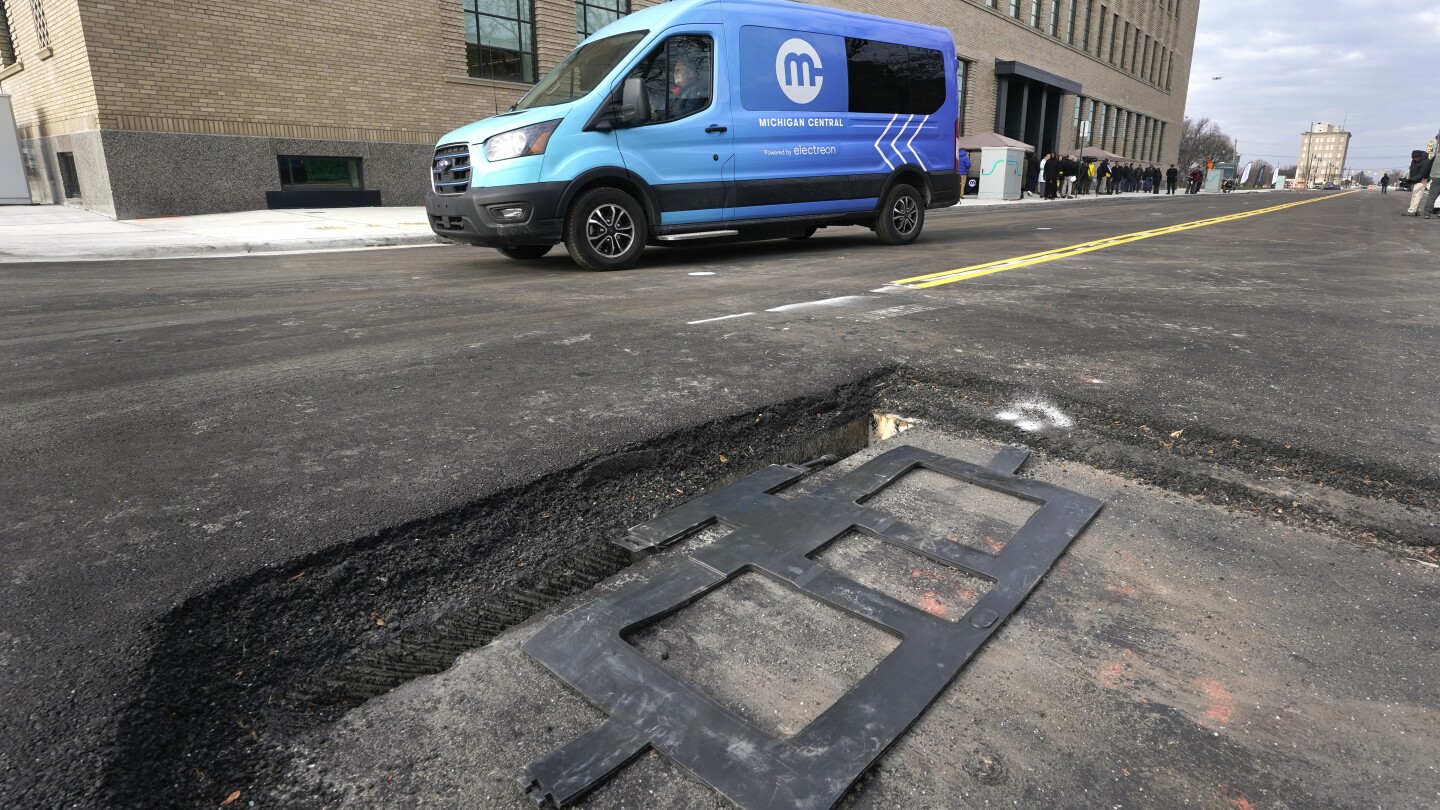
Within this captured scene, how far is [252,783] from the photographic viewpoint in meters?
1.47

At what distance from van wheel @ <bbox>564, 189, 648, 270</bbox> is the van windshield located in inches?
41.6

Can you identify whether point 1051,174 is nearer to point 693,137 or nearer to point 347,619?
point 693,137

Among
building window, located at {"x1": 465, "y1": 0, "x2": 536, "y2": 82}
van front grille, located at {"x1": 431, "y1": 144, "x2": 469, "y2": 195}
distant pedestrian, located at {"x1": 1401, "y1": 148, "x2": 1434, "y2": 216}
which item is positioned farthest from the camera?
distant pedestrian, located at {"x1": 1401, "y1": 148, "x2": 1434, "y2": 216}

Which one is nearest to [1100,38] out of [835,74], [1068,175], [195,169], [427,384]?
[1068,175]

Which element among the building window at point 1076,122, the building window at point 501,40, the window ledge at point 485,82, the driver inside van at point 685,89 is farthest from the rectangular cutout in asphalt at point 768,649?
the building window at point 1076,122

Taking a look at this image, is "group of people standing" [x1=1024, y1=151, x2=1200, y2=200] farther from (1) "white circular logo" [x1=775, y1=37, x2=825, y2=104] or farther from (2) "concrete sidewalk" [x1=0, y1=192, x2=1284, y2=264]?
(2) "concrete sidewalk" [x1=0, y1=192, x2=1284, y2=264]

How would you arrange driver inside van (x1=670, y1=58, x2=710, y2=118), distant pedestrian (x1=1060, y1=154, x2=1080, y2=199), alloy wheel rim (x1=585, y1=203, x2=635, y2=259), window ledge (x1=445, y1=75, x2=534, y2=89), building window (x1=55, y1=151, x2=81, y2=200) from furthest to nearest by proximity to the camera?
distant pedestrian (x1=1060, y1=154, x2=1080, y2=199) < window ledge (x1=445, y1=75, x2=534, y2=89) < building window (x1=55, y1=151, x2=81, y2=200) < driver inside van (x1=670, y1=58, x2=710, y2=118) < alloy wheel rim (x1=585, y1=203, x2=635, y2=259)

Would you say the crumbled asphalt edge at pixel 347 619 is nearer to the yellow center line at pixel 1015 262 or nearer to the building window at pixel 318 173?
the yellow center line at pixel 1015 262

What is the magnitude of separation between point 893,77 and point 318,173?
1168cm

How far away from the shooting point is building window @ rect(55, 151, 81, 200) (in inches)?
602

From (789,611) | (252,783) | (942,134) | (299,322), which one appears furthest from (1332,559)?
(942,134)

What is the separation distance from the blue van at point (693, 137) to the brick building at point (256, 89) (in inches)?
338

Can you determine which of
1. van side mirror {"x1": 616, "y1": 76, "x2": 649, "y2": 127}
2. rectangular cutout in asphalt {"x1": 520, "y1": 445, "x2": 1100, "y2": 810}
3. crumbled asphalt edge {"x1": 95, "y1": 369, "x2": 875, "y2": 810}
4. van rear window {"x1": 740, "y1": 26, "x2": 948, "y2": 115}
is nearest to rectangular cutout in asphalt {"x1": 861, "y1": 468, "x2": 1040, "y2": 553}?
rectangular cutout in asphalt {"x1": 520, "y1": 445, "x2": 1100, "y2": 810}

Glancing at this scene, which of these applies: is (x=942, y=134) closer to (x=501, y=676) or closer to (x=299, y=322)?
(x=299, y=322)
